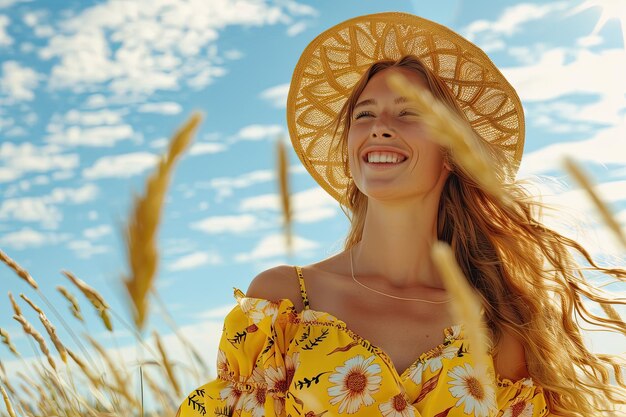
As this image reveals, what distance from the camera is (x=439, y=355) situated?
282cm

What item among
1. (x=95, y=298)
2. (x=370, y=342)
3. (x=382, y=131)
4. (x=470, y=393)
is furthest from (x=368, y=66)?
(x=95, y=298)

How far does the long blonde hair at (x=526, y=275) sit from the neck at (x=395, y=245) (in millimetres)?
215

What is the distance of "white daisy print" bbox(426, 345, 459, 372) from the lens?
9.05 ft

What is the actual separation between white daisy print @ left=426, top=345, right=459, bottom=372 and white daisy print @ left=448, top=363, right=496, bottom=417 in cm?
5

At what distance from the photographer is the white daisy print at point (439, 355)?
2759 mm

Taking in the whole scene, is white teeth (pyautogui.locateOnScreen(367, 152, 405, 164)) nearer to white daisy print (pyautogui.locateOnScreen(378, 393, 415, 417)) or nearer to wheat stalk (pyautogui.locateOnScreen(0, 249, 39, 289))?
white daisy print (pyautogui.locateOnScreen(378, 393, 415, 417))

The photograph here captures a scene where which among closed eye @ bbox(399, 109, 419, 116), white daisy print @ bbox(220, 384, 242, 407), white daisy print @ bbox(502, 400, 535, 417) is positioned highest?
closed eye @ bbox(399, 109, 419, 116)

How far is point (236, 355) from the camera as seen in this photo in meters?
2.72

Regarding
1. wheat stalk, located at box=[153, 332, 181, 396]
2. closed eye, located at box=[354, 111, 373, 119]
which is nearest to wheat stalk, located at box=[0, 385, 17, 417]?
wheat stalk, located at box=[153, 332, 181, 396]

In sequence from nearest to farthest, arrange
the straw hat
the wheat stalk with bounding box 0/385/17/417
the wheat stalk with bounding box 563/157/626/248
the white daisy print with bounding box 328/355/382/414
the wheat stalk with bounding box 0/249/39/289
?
the wheat stalk with bounding box 563/157/626/248, the wheat stalk with bounding box 0/249/39/289, the wheat stalk with bounding box 0/385/17/417, the white daisy print with bounding box 328/355/382/414, the straw hat

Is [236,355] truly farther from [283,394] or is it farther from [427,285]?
[427,285]

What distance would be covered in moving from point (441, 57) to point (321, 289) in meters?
1.22

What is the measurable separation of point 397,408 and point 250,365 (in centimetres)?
57

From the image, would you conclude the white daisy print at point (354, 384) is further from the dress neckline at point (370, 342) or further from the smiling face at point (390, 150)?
the smiling face at point (390, 150)
